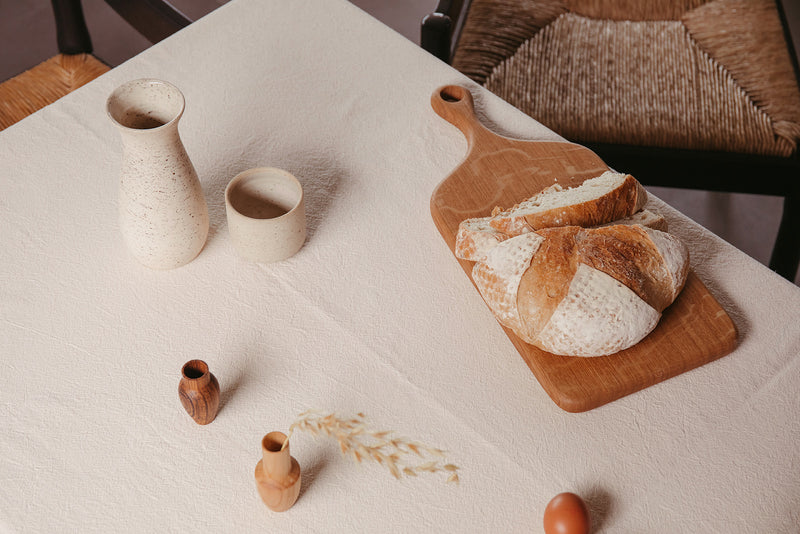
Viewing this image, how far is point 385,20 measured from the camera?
244cm

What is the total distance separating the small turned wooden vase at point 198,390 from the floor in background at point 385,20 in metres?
1.59

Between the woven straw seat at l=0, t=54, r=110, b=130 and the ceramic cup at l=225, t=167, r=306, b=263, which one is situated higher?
the ceramic cup at l=225, t=167, r=306, b=263

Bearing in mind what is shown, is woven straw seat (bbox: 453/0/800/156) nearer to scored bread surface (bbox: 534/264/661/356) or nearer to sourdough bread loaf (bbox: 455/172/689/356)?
sourdough bread loaf (bbox: 455/172/689/356)

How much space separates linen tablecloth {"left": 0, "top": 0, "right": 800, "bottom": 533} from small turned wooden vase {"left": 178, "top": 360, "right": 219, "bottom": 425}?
1.0 inches

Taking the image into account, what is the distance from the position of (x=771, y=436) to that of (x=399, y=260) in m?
0.46

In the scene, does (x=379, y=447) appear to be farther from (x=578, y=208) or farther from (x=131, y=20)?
(x=131, y=20)

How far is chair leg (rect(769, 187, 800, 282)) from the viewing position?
1.44m

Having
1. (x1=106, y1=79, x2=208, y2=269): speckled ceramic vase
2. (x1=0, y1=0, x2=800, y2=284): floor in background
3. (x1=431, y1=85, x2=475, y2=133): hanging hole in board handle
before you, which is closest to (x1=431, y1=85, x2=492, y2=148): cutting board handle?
(x1=431, y1=85, x2=475, y2=133): hanging hole in board handle

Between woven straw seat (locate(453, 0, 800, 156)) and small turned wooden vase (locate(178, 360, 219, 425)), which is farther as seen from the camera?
woven straw seat (locate(453, 0, 800, 156))

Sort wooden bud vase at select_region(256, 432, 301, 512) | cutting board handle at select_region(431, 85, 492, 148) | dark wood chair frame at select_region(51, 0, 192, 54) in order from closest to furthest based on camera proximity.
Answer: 1. wooden bud vase at select_region(256, 432, 301, 512)
2. cutting board handle at select_region(431, 85, 492, 148)
3. dark wood chair frame at select_region(51, 0, 192, 54)

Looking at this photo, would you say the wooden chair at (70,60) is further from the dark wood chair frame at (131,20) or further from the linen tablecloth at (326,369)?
the linen tablecloth at (326,369)

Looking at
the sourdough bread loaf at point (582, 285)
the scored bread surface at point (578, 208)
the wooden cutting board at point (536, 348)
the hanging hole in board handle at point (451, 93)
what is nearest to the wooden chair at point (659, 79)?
the hanging hole in board handle at point (451, 93)

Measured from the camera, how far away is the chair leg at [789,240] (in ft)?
4.73

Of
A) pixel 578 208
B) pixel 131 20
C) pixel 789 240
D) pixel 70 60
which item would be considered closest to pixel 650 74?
pixel 789 240
